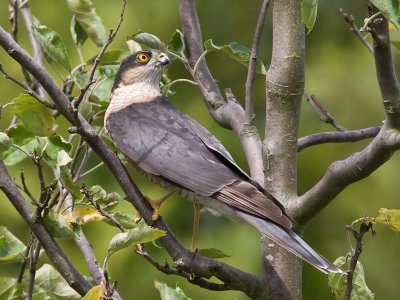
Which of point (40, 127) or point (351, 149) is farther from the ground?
point (40, 127)

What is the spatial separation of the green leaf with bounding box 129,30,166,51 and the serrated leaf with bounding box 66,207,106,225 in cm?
74

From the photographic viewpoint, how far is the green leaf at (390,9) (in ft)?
7.26

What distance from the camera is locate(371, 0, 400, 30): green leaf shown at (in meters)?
2.21

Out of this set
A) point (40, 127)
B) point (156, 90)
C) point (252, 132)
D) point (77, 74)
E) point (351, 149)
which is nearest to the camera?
point (40, 127)

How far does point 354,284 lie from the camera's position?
280 centimetres

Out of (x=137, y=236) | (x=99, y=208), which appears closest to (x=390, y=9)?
(x=137, y=236)

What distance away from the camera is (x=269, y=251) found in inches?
124

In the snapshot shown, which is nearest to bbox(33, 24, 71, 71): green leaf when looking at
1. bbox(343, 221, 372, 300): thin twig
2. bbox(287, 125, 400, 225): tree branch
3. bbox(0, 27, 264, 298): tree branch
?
bbox(0, 27, 264, 298): tree branch

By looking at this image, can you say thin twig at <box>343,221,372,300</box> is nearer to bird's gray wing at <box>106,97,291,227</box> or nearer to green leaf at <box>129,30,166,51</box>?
bird's gray wing at <box>106,97,291,227</box>

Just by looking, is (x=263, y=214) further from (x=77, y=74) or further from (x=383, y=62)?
(x=77, y=74)

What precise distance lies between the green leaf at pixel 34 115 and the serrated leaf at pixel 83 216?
0.96 ft

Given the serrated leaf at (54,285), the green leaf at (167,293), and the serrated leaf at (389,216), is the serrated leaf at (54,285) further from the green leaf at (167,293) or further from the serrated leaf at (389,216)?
the serrated leaf at (389,216)

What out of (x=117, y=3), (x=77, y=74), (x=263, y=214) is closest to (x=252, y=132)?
(x=263, y=214)

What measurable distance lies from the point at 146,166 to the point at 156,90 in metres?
0.98
